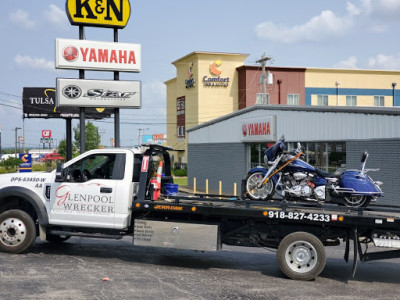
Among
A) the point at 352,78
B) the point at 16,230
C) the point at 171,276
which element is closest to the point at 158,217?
the point at 171,276

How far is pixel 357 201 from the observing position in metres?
8.59

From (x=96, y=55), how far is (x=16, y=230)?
30.5 ft

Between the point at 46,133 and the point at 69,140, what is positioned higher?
the point at 46,133

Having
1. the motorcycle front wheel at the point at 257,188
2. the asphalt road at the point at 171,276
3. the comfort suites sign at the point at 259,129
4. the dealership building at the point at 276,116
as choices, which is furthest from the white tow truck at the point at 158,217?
the comfort suites sign at the point at 259,129

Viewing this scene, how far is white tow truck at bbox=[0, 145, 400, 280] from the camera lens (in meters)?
7.66

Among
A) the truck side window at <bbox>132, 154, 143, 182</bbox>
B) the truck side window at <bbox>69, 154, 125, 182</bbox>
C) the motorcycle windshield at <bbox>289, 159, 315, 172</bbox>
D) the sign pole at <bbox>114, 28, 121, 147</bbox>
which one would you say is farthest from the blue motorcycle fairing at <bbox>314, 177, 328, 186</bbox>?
the sign pole at <bbox>114, 28, 121, 147</bbox>

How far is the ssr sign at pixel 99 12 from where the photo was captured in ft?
54.3

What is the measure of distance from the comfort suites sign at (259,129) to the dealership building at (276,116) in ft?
0.16

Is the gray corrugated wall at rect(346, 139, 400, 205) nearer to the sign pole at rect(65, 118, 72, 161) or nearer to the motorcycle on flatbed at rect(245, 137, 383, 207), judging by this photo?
the motorcycle on flatbed at rect(245, 137, 383, 207)

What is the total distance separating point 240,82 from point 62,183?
138 feet

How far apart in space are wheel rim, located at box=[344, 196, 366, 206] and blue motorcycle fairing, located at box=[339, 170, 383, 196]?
0.70ft

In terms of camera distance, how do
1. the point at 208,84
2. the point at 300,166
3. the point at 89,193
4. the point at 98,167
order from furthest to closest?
the point at 208,84 → the point at 300,166 → the point at 98,167 → the point at 89,193

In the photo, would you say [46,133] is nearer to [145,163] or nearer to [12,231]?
[12,231]

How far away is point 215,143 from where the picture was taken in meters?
28.2
